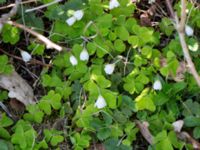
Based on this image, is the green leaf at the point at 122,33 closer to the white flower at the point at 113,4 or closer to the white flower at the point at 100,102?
the white flower at the point at 113,4

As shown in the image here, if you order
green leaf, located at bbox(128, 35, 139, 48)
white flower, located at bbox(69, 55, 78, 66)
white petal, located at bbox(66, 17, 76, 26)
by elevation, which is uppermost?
white petal, located at bbox(66, 17, 76, 26)

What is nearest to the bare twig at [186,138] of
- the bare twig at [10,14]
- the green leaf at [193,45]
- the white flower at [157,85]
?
the white flower at [157,85]

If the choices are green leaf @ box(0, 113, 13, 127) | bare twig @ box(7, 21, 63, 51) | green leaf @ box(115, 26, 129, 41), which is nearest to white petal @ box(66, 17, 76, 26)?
bare twig @ box(7, 21, 63, 51)

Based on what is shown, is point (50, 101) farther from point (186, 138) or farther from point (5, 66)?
point (186, 138)

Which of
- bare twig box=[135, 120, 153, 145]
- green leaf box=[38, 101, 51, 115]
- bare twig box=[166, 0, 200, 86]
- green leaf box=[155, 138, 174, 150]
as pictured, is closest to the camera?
bare twig box=[166, 0, 200, 86]

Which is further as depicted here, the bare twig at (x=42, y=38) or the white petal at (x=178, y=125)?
the bare twig at (x=42, y=38)

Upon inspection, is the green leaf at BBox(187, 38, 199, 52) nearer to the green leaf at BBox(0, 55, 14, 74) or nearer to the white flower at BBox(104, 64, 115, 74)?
the white flower at BBox(104, 64, 115, 74)

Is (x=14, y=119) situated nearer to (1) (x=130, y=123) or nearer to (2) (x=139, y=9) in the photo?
(1) (x=130, y=123)

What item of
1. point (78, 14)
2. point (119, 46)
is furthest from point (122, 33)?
point (78, 14)
